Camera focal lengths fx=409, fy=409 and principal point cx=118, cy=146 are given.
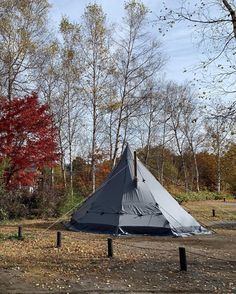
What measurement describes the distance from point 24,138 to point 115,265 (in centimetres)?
1016

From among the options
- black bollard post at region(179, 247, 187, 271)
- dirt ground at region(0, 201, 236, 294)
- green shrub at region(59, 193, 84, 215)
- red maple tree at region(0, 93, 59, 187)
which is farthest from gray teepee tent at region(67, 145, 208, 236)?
black bollard post at region(179, 247, 187, 271)

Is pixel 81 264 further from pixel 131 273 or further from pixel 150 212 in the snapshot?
pixel 150 212

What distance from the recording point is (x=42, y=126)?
1781 cm

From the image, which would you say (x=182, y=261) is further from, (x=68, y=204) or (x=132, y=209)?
(x=68, y=204)

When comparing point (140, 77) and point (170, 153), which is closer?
point (140, 77)

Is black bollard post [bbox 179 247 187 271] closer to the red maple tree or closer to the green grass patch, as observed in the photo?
the green grass patch

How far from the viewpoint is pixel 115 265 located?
8.60 meters

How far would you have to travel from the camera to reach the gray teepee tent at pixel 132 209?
1380cm

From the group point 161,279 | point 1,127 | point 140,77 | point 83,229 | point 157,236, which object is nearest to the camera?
point 161,279

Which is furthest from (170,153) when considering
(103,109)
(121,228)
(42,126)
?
(121,228)

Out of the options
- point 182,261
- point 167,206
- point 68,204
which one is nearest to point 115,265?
point 182,261

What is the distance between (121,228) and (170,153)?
38510mm

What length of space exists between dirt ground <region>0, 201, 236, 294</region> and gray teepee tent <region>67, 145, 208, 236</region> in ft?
2.23

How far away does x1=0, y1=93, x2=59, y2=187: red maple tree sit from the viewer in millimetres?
17141
